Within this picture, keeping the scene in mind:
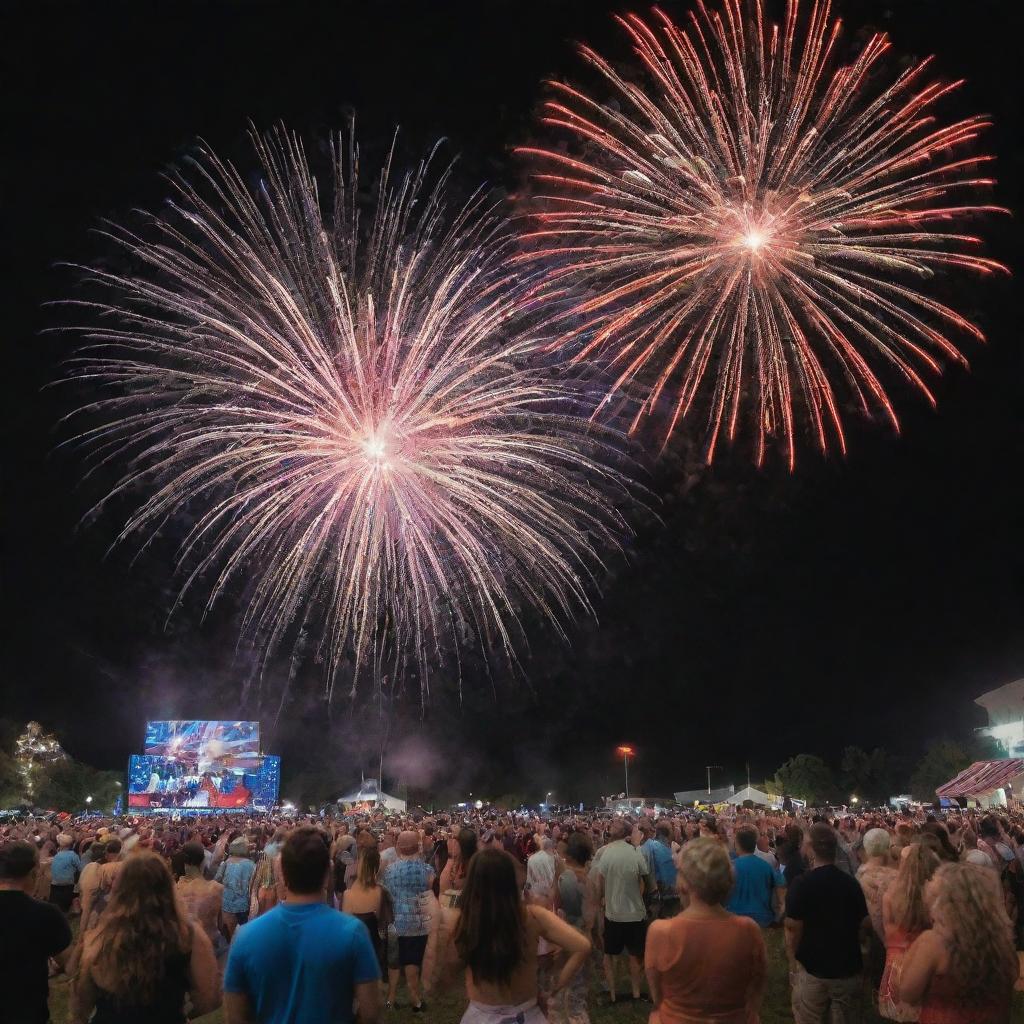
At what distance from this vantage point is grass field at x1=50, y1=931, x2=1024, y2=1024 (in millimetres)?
9523

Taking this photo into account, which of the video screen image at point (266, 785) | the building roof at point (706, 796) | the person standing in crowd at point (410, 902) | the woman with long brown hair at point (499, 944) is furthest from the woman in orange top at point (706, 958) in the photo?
the building roof at point (706, 796)

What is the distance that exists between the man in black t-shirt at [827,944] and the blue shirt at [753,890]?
Answer: 312 cm

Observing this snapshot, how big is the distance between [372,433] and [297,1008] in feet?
62.2

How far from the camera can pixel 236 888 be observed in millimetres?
11258

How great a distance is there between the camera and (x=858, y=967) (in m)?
6.07

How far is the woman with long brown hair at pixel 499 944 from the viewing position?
13.3ft

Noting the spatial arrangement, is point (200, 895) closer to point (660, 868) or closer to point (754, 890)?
point (754, 890)

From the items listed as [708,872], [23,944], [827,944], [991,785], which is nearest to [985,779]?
[991,785]

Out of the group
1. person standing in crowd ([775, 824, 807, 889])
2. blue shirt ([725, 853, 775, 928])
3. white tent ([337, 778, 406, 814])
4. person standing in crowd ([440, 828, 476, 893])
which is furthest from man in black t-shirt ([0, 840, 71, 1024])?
white tent ([337, 778, 406, 814])

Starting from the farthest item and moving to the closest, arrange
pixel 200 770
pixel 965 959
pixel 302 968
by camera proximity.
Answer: pixel 200 770
pixel 965 959
pixel 302 968

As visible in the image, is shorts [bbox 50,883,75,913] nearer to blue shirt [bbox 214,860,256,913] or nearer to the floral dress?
blue shirt [bbox 214,860,256,913]

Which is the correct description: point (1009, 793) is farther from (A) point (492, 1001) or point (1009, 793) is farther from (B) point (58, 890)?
(A) point (492, 1001)

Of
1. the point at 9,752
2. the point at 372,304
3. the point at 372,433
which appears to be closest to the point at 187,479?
the point at 372,433

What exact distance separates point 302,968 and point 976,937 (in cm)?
268
